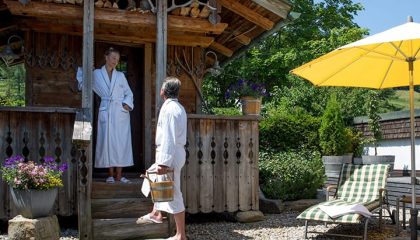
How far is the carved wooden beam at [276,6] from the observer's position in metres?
8.01

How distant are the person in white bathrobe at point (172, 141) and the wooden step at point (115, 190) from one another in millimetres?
1208

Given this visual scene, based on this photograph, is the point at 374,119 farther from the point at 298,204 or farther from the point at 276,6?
the point at 276,6

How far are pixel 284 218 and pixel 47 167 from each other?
4.29 meters

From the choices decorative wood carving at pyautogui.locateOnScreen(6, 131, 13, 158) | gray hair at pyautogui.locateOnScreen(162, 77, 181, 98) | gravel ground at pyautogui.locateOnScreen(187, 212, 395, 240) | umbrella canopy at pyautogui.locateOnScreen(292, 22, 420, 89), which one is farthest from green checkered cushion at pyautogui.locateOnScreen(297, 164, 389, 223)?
decorative wood carving at pyautogui.locateOnScreen(6, 131, 13, 158)

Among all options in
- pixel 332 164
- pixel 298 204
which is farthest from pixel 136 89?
pixel 332 164

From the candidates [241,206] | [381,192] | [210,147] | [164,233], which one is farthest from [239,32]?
[164,233]

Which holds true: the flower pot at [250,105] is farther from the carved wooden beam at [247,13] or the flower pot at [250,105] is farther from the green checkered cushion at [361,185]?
the green checkered cushion at [361,185]

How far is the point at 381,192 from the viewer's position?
23.5 feet

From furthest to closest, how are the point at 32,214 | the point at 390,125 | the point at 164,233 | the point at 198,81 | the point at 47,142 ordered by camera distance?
the point at 390,125 < the point at 198,81 < the point at 47,142 < the point at 164,233 < the point at 32,214

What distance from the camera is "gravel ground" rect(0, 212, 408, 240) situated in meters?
6.85

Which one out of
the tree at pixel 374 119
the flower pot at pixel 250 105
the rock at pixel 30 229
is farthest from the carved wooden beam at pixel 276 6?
the tree at pixel 374 119

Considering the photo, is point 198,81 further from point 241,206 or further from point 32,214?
point 32,214

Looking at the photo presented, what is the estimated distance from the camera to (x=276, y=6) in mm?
8086

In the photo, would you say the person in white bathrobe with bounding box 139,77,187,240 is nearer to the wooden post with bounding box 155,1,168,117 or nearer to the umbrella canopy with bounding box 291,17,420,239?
the wooden post with bounding box 155,1,168,117
